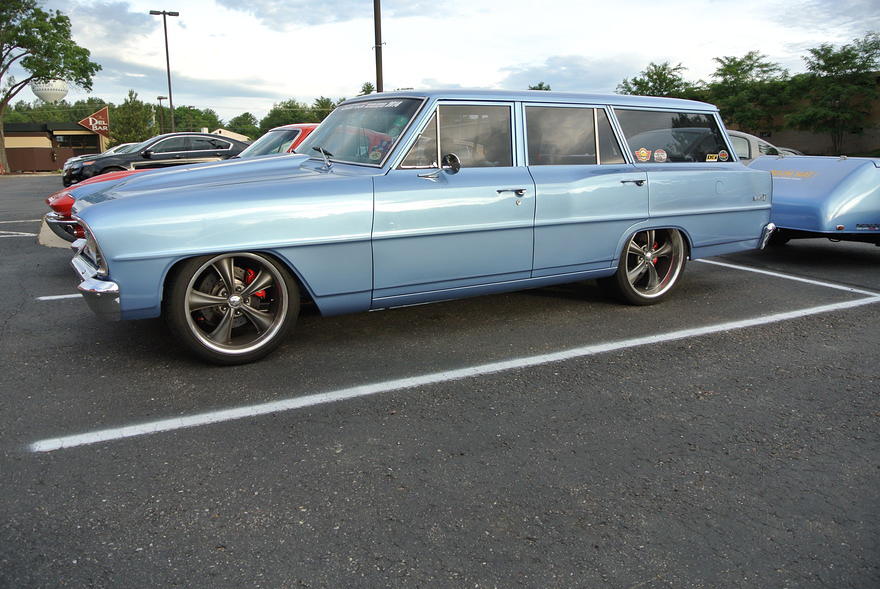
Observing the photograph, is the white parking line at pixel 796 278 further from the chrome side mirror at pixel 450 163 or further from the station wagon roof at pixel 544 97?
the chrome side mirror at pixel 450 163

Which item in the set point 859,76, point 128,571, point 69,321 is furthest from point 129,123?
point 128,571

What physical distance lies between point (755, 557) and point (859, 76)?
126 feet

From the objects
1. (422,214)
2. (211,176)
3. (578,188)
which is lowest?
(422,214)

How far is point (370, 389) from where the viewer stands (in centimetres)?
373

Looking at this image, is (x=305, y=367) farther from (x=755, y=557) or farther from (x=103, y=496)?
(x=755, y=557)

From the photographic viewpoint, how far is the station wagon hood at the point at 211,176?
407cm

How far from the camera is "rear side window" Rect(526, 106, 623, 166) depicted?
16.1ft

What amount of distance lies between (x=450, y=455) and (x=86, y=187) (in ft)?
17.6

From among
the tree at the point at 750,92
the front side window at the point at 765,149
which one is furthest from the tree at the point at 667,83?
the front side window at the point at 765,149

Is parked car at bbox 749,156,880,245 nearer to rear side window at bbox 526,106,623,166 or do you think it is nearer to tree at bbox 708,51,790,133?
rear side window at bbox 526,106,623,166

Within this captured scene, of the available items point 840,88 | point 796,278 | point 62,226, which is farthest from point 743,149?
point 840,88

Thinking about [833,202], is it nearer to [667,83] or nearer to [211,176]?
[211,176]

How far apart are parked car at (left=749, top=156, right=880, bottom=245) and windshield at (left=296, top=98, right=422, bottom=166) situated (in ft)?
15.4

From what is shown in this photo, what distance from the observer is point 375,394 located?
12.0ft
